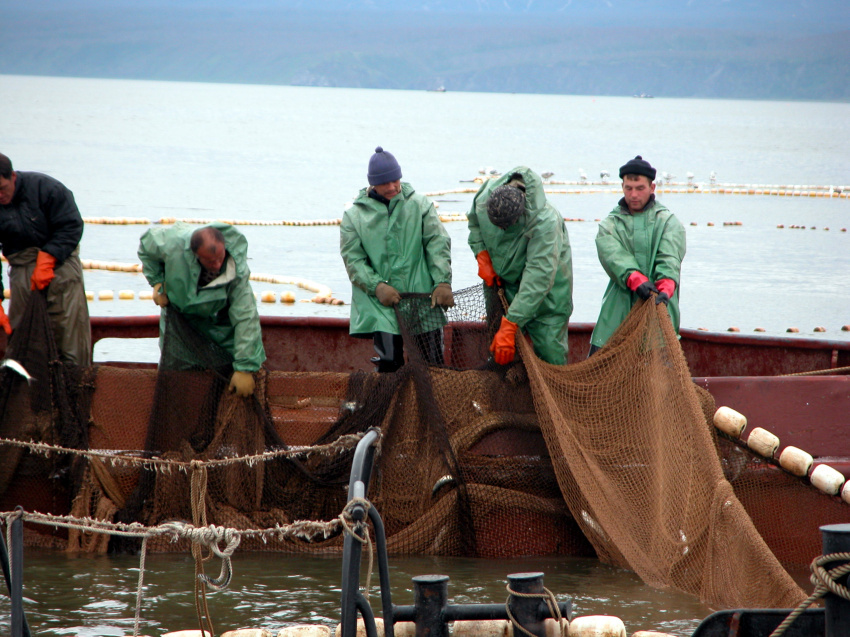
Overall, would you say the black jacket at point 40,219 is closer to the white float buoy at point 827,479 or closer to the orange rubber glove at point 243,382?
the orange rubber glove at point 243,382

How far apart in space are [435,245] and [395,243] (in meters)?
0.24

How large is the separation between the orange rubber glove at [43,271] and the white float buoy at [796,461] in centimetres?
422

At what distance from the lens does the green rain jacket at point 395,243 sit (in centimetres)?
602

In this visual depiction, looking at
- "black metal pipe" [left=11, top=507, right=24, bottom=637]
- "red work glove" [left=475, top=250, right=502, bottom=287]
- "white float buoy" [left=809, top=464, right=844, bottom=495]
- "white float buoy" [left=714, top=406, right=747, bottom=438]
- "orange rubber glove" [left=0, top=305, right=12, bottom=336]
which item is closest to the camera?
"black metal pipe" [left=11, top=507, right=24, bottom=637]

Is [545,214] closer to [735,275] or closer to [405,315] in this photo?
[405,315]

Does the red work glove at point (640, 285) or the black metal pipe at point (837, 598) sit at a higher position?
the red work glove at point (640, 285)

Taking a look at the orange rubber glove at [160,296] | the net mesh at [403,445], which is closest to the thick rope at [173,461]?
the net mesh at [403,445]

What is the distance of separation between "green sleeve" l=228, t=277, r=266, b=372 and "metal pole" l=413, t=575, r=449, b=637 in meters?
2.31

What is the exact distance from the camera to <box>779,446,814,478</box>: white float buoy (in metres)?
5.00

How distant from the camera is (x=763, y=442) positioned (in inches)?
197

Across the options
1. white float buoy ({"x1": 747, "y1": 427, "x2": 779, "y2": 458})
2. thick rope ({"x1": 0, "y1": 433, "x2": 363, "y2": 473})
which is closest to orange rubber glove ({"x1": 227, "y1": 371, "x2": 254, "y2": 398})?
thick rope ({"x1": 0, "y1": 433, "x2": 363, "y2": 473})

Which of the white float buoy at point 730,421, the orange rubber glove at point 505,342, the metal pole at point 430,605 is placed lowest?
the metal pole at point 430,605

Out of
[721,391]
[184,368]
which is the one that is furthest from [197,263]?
[721,391]

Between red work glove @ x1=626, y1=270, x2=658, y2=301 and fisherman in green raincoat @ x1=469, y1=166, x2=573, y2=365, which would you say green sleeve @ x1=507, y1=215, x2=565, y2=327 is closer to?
fisherman in green raincoat @ x1=469, y1=166, x2=573, y2=365
